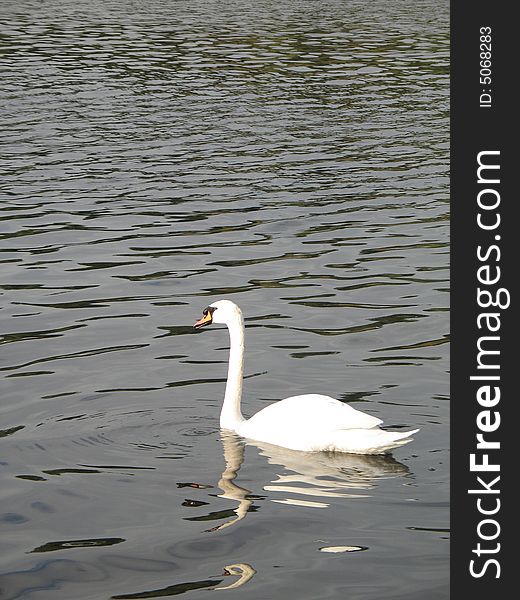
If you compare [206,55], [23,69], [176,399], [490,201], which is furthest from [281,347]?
[206,55]

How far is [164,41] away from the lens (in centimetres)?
4566

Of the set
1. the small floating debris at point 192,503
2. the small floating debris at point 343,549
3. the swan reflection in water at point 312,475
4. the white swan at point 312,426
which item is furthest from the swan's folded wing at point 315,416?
the small floating debris at point 343,549

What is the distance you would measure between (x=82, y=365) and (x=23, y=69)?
80.4 feet

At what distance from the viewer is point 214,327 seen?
1680 centimetres

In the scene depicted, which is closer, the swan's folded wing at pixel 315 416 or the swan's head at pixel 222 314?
the swan's folded wing at pixel 315 416

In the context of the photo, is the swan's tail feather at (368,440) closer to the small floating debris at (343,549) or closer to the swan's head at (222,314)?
the small floating debris at (343,549)

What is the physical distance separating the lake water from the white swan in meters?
0.14

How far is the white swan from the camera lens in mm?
11773

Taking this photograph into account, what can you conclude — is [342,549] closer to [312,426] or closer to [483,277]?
[312,426]

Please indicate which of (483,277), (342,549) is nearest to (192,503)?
(342,549)

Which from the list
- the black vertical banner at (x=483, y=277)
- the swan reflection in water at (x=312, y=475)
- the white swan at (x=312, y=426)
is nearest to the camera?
the black vertical banner at (x=483, y=277)

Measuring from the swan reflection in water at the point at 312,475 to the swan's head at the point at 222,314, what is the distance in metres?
1.43

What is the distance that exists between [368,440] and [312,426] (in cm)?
55

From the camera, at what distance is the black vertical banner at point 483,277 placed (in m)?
8.95
